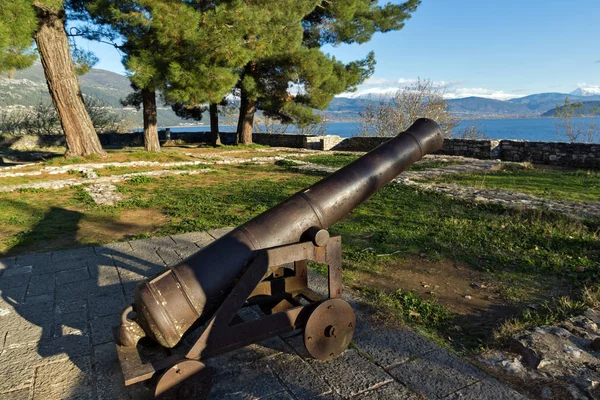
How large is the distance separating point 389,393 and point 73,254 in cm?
446

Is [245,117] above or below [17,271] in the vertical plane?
above

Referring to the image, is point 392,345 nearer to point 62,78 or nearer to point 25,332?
point 25,332

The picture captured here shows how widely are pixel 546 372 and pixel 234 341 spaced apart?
203 cm

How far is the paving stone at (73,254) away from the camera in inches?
198

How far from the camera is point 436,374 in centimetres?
256

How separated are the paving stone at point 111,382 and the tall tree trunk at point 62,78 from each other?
522 inches

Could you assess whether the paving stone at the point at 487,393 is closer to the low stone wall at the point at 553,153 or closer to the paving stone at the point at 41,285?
the paving stone at the point at 41,285

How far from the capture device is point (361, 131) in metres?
35.2

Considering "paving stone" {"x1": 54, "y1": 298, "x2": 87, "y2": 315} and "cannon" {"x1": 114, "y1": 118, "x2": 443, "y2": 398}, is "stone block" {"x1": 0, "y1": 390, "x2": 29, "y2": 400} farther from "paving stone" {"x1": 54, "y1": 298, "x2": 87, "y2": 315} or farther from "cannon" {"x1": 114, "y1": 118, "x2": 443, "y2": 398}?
"paving stone" {"x1": 54, "y1": 298, "x2": 87, "y2": 315}

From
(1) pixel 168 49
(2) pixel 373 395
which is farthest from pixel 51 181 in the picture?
(2) pixel 373 395

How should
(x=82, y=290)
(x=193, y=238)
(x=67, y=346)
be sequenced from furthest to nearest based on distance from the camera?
(x=193, y=238)
(x=82, y=290)
(x=67, y=346)

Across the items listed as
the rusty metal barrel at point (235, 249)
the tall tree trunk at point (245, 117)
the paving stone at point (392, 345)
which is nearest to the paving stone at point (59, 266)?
the rusty metal barrel at point (235, 249)

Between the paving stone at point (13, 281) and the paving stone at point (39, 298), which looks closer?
the paving stone at point (39, 298)

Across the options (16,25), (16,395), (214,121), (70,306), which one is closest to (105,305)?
(70,306)
